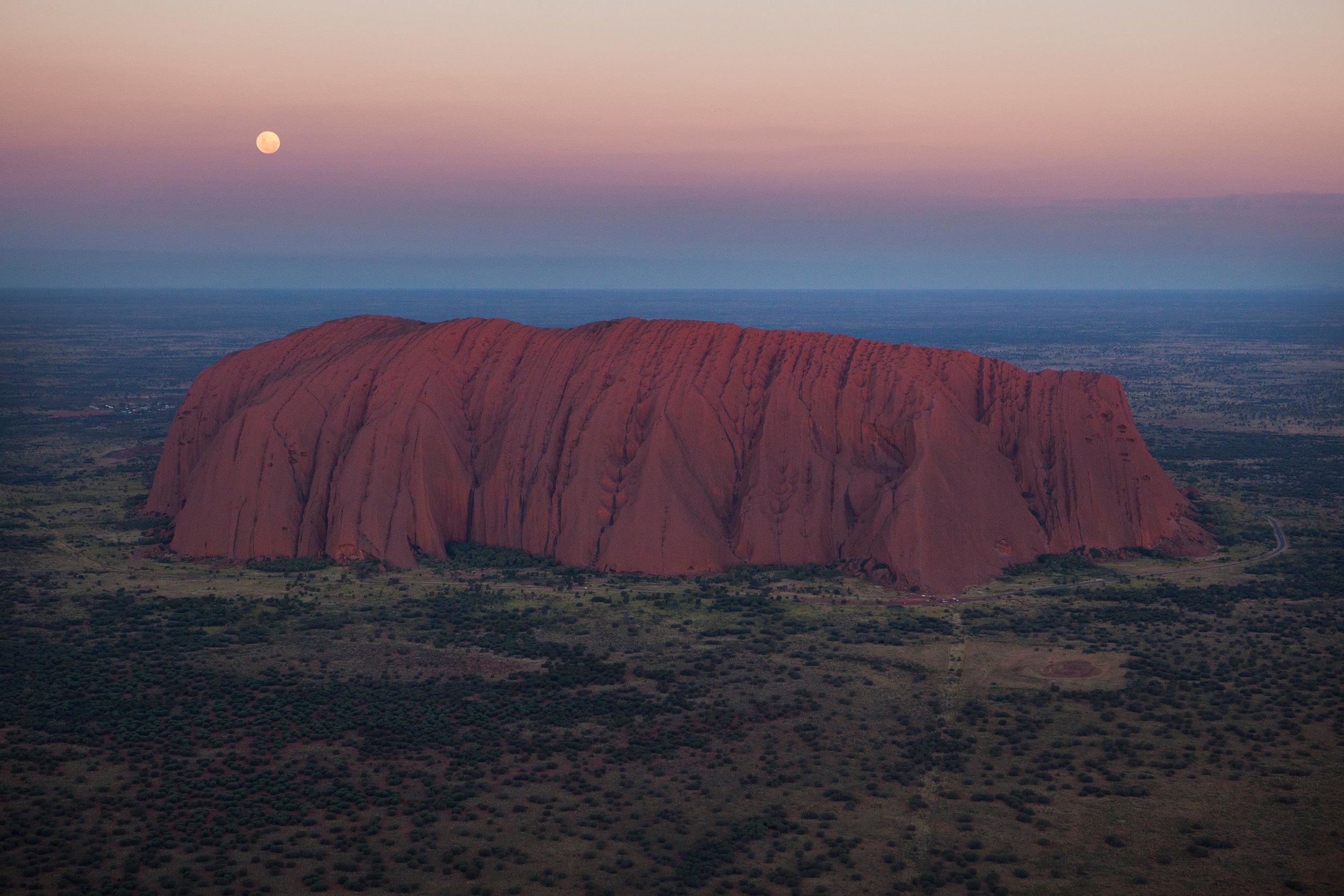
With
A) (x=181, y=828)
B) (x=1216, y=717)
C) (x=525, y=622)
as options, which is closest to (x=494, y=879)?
(x=181, y=828)

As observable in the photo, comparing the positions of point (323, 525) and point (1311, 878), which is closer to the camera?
point (1311, 878)

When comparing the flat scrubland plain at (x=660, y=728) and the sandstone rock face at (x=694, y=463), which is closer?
the flat scrubland plain at (x=660, y=728)

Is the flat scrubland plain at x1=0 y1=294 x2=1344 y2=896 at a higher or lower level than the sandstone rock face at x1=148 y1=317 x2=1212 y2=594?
lower

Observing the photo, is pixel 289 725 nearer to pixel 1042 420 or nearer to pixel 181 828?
pixel 181 828

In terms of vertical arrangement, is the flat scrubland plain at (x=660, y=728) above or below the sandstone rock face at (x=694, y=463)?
below
